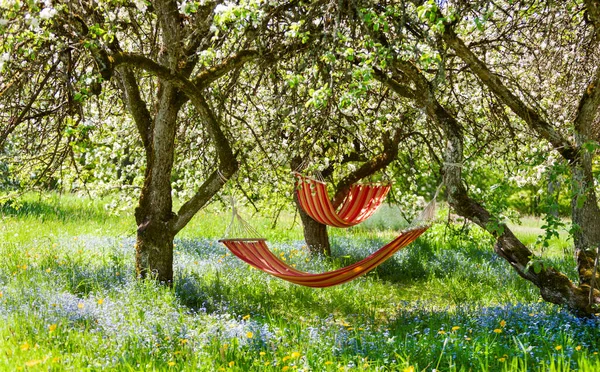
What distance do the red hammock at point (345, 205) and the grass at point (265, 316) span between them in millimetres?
638

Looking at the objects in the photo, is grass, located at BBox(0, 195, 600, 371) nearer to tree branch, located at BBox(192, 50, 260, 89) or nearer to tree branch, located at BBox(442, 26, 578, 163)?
tree branch, located at BBox(442, 26, 578, 163)

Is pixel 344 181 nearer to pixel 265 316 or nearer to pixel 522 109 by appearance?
pixel 265 316

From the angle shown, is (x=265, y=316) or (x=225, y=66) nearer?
(x=265, y=316)

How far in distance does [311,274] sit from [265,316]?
0.76 m

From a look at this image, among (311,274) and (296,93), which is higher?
(296,93)

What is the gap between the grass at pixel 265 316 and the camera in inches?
123

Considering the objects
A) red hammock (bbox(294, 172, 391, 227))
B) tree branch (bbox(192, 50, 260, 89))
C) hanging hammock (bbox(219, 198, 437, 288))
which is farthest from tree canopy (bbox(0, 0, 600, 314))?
hanging hammock (bbox(219, 198, 437, 288))

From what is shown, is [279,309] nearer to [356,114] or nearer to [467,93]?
[356,114]

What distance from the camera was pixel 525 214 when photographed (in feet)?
50.5

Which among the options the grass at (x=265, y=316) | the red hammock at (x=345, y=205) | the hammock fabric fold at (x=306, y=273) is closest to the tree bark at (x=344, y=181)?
the grass at (x=265, y=316)

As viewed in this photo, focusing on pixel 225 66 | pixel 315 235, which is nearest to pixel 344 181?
pixel 315 235

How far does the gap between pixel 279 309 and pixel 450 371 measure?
212cm

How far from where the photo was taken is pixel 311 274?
3822mm

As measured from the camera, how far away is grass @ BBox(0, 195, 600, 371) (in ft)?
10.2
